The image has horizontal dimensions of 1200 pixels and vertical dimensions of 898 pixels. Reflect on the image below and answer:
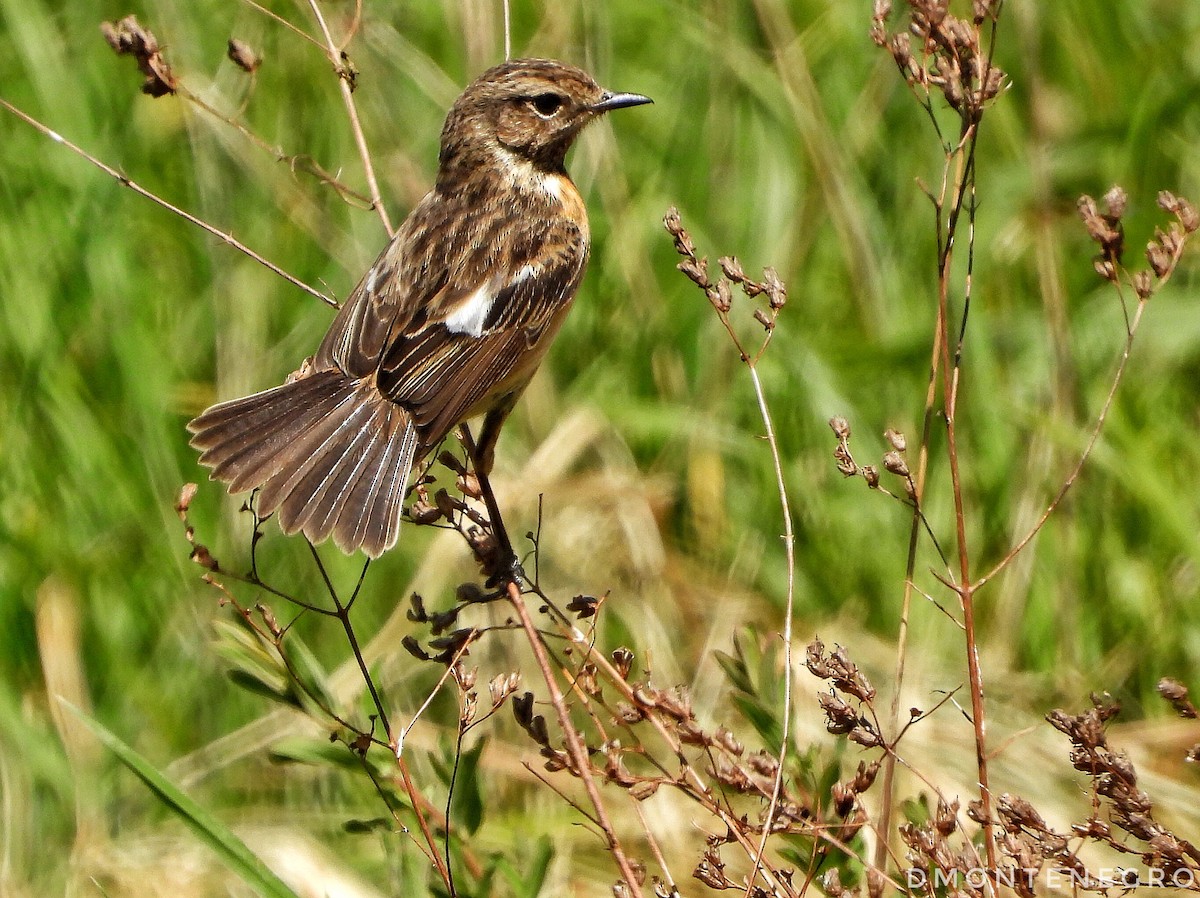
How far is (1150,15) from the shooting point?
20.7 feet

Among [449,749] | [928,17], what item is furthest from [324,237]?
[928,17]

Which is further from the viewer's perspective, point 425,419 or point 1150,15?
point 1150,15

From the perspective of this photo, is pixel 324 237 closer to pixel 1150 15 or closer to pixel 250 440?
pixel 250 440

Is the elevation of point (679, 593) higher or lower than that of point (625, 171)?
lower

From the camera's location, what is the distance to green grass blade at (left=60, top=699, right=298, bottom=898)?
3.24m

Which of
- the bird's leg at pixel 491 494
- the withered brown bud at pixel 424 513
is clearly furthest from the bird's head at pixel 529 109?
the withered brown bud at pixel 424 513

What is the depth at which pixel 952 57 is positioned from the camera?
2.89 meters

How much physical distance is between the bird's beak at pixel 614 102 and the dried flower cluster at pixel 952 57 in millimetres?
1964

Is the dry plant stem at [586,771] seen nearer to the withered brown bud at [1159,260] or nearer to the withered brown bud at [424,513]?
the withered brown bud at [424,513]

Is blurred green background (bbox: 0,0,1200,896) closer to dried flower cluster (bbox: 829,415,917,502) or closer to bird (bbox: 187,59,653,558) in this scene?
bird (bbox: 187,59,653,558)

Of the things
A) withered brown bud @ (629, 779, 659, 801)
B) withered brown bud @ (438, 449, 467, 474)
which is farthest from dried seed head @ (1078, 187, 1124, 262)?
withered brown bud @ (438, 449, 467, 474)

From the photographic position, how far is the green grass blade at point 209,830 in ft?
10.6

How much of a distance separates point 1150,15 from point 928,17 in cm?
386

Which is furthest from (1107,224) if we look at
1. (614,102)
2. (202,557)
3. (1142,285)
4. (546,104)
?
(546,104)
